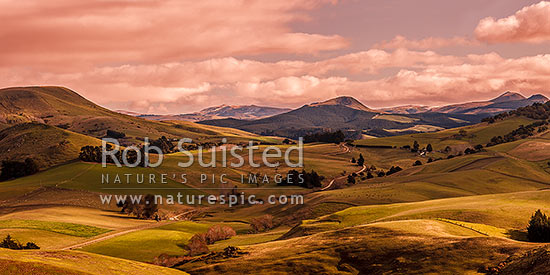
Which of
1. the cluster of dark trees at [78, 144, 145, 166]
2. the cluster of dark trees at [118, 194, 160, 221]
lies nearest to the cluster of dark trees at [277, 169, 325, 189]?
the cluster of dark trees at [118, 194, 160, 221]

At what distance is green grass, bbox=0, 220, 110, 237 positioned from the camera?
82963mm

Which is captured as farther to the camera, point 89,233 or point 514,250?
point 89,233

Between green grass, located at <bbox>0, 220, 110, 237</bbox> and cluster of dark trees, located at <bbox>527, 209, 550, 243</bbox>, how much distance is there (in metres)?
74.6

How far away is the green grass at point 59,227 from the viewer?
83.0 metres

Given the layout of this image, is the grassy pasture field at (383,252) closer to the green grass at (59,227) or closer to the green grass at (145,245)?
the green grass at (145,245)

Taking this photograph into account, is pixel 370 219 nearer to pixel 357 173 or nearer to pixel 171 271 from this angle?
pixel 171 271

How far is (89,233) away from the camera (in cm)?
8575

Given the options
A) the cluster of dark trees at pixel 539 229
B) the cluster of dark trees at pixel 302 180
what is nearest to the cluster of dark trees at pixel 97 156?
the cluster of dark trees at pixel 302 180

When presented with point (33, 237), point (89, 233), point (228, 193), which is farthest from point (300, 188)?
point (33, 237)

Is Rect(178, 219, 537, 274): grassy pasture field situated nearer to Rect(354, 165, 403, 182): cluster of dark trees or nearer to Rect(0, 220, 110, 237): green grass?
Rect(0, 220, 110, 237): green grass

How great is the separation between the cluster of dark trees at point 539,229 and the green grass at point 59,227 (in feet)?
245

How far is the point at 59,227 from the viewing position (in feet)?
283

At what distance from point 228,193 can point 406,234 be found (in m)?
124

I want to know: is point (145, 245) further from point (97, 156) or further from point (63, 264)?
point (97, 156)
